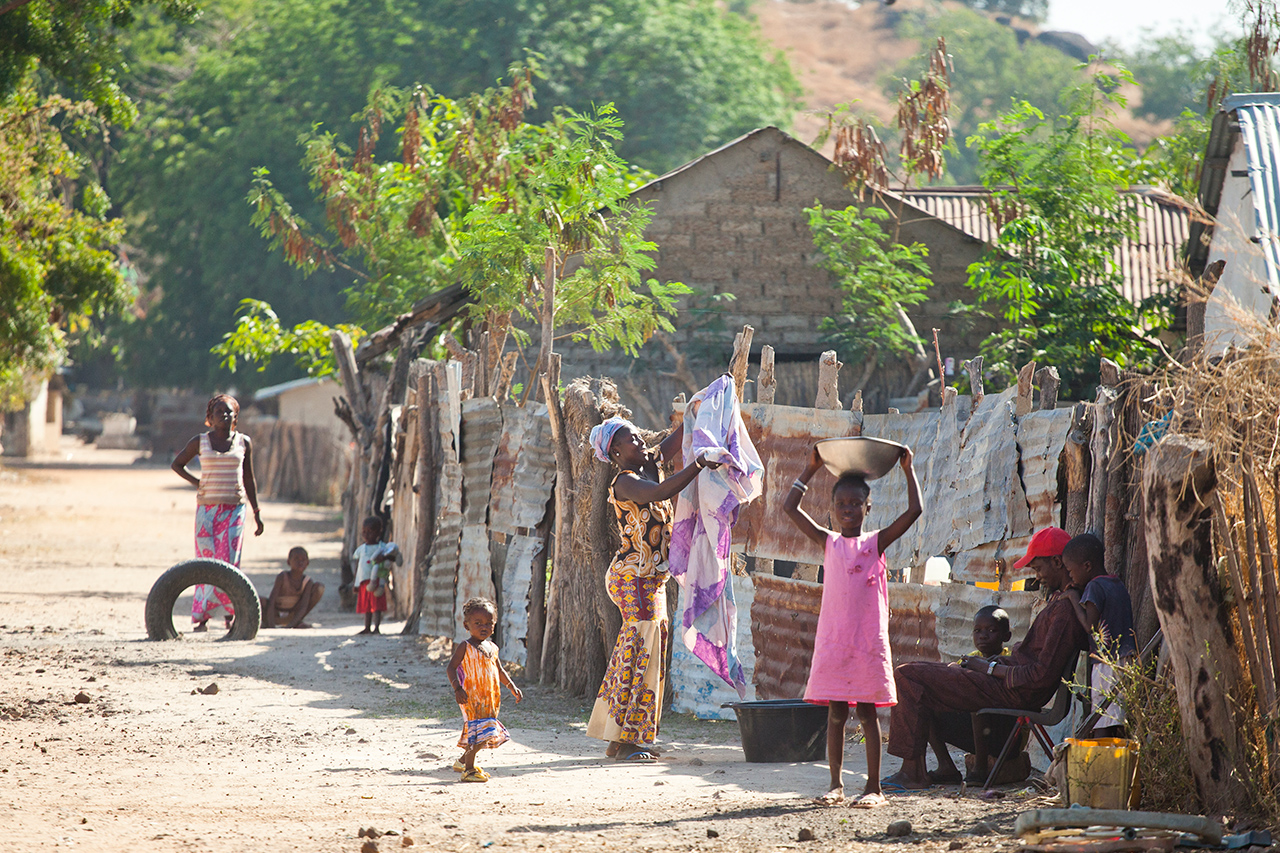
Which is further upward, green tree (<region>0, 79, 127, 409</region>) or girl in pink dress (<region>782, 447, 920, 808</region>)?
green tree (<region>0, 79, 127, 409</region>)

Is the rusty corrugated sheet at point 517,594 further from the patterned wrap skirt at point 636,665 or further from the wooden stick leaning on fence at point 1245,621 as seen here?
the wooden stick leaning on fence at point 1245,621

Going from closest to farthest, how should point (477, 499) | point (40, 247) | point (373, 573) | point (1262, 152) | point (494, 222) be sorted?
1. point (477, 499)
2. point (1262, 152)
3. point (373, 573)
4. point (494, 222)
5. point (40, 247)

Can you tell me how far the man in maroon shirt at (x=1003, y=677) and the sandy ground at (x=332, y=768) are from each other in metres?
0.30

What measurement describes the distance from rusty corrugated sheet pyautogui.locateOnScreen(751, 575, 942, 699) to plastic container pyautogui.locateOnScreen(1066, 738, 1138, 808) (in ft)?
6.17

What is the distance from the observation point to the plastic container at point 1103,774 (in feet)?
16.2

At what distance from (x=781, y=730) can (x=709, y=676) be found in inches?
53.2

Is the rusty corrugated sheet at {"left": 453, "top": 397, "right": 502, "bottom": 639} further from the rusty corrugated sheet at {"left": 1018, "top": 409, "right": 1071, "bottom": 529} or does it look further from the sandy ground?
the rusty corrugated sheet at {"left": 1018, "top": 409, "right": 1071, "bottom": 529}

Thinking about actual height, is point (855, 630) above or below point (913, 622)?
above

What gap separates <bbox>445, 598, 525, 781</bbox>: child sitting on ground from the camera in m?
6.12

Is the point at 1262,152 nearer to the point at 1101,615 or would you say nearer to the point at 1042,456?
the point at 1042,456

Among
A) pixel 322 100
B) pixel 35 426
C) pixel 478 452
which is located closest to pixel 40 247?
pixel 478 452

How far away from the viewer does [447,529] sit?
10508mm

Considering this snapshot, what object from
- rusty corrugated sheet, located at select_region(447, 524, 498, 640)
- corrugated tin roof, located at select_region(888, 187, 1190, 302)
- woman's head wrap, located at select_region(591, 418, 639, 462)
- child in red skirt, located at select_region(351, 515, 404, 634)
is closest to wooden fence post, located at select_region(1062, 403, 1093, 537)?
woman's head wrap, located at select_region(591, 418, 639, 462)

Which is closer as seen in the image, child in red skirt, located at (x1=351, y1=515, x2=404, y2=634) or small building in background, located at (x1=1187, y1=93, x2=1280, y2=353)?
small building in background, located at (x1=1187, y1=93, x2=1280, y2=353)
